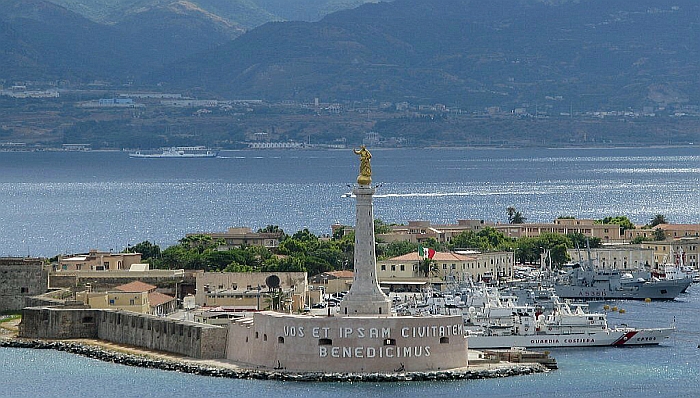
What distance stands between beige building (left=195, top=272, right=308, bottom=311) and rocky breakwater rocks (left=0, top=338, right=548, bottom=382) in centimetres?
736

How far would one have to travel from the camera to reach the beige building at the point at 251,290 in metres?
60.9

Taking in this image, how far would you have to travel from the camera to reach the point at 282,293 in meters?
61.0

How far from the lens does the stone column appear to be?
161ft

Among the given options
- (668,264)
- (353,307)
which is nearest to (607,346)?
(353,307)

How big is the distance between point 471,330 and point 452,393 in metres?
12.4

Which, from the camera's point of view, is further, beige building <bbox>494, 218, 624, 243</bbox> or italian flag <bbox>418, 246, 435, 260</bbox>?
beige building <bbox>494, 218, 624, 243</bbox>

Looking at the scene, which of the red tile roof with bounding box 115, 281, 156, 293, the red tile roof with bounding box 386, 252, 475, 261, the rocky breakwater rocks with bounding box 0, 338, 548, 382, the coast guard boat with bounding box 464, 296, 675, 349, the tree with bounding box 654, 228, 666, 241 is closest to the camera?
the rocky breakwater rocks with bounding box 0, 338, 548, 382

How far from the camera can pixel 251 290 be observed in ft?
208

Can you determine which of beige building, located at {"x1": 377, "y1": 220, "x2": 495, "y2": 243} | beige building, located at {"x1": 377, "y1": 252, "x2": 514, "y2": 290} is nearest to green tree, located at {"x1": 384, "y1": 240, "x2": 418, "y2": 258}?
beige building, located at {"x1": 377, "y1": 220, "x2": 495, "y2": 243}

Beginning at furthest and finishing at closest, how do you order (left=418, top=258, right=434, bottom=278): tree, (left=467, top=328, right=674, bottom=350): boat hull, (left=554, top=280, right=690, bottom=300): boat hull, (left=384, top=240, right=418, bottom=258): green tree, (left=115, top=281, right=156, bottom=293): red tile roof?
(left=384, top=240, right=418, bottom=258): green tree < (left=554, top=280, right=690, bottom=300): boat hull < (left=418, top=258, right=434, bottom=278): tree < (left=115, top=281, right=156, bottom=293): red tile roof < (left=467, top=328, right=674, bottom=350): boat hull

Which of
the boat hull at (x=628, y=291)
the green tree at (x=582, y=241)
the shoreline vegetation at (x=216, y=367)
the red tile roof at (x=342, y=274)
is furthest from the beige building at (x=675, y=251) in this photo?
the shoreline vegetation at (x=216, y=367)

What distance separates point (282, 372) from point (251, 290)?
15.3m

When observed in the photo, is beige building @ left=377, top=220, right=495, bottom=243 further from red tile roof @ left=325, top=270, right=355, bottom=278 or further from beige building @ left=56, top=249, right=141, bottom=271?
beige building @ left=56, top=249, right=141, bottom=271

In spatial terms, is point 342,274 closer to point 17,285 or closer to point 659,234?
point 17,285
